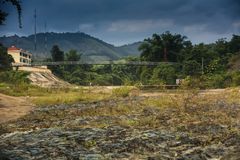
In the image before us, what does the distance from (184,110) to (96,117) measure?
23.7 feet

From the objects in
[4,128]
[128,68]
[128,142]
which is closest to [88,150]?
[128,142]

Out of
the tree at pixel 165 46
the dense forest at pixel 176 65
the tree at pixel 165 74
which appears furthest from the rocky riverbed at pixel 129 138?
the tree at pixel 165 46

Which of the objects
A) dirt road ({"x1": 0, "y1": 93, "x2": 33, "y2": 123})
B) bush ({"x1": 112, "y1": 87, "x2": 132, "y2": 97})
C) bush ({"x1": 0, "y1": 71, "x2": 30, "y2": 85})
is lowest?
dirt road ({"x1": 0, "y1": 93, "x2": 33, "y2": 123})

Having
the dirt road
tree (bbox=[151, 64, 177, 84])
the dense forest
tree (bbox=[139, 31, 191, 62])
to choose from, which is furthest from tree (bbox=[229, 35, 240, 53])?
the dirt road

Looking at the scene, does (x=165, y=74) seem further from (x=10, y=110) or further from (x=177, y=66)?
(x=10, y=110)

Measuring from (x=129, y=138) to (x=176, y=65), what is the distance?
93.0 m

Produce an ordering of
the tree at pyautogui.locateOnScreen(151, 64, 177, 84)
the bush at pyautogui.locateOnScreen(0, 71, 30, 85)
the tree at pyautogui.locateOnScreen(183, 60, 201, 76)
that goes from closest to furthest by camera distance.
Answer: the bush at pyautogui.locateOnScreen(0, 71, 30, 85), the tree at pyautogui.locateOnScreen(151, 64, 177, 84), the tree at pyautogui.locateOnScreen(183, 60, 201, 76)

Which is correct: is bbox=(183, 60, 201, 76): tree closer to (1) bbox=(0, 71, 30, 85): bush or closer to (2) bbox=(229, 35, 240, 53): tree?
(2) bbox=(229, 35, 240, 53): tree

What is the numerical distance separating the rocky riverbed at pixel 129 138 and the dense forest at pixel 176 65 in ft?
188

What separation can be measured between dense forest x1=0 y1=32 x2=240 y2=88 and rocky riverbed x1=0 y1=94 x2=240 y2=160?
57.3 meters

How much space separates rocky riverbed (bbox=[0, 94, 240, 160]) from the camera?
19.1 meters

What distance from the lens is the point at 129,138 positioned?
23.0 metres

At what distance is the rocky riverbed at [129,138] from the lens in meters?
19.1

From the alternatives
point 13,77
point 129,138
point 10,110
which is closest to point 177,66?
point 13,77
